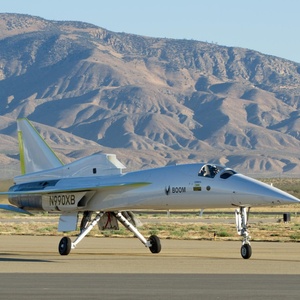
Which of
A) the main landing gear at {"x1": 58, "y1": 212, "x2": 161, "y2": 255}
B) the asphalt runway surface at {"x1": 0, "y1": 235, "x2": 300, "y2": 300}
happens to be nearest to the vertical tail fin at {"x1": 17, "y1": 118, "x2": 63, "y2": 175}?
the main landing gear at {"x1": 58, "y1": 212, "x2": 161, "y2": 255}

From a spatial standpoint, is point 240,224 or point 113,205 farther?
point 113,205

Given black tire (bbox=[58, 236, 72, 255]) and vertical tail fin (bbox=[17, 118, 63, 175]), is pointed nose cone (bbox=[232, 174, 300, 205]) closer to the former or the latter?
black tire (bbox=[58, 236, 72, 255])

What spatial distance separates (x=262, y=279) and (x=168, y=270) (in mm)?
3300

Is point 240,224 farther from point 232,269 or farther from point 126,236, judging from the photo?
point 126,236

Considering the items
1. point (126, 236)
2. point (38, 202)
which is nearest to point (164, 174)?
point (38, 202)

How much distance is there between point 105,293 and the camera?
19.5 metres

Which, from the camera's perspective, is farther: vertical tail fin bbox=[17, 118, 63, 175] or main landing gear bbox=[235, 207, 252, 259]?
vertical tail fin bbox=[17, 118, 63, 175]

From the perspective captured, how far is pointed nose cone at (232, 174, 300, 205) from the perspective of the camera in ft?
89.8

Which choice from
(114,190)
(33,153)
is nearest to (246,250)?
(114,190)

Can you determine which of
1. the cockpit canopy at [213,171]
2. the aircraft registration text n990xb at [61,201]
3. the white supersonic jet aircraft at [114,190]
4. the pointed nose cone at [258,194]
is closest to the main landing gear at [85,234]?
the white supersonic jet aircraft at [114,190]

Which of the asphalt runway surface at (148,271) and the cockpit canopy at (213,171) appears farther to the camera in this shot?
the cockpit canopy at (213,171)

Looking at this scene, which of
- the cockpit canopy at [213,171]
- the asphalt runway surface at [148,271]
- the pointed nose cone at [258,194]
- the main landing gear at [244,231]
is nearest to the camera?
the asphalt runway surface at [148,271]

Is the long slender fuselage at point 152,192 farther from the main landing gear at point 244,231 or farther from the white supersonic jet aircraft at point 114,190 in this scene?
the main landing gear at point 244,231

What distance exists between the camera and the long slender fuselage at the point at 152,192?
28.0 meters
